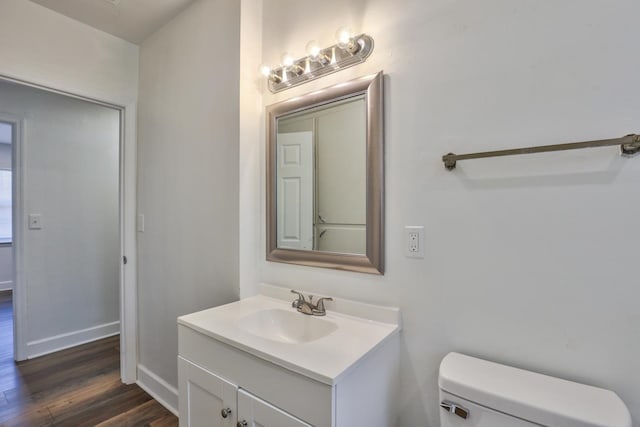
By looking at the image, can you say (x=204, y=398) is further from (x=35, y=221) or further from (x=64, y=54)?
(x=35, y=221)

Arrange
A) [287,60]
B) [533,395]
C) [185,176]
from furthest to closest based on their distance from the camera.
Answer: [185,176] < [287,60] < [533,395]

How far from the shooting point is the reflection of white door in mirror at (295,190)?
1.49 metres

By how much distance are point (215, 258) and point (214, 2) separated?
1.41 metres

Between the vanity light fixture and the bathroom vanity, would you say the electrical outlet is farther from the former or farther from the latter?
the vanity light fixture

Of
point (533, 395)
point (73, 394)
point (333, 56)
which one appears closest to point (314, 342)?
point (533, 395)

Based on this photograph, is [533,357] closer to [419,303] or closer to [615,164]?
[419,303]

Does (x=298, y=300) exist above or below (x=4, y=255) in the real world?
above

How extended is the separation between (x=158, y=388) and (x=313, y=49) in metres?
2.24

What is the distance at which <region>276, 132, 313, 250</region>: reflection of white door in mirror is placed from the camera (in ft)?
4.89

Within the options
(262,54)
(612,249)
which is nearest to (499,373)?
(612,249)

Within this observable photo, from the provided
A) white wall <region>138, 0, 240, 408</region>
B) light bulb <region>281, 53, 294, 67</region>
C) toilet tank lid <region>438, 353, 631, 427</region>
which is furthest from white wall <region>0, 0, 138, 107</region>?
toilet tank lid <region>438, 353, 631, 427</region>

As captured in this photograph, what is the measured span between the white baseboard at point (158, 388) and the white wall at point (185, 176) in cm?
1

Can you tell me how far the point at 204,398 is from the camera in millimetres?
1192

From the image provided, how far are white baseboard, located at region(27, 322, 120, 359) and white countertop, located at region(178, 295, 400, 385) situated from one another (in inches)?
91.5
